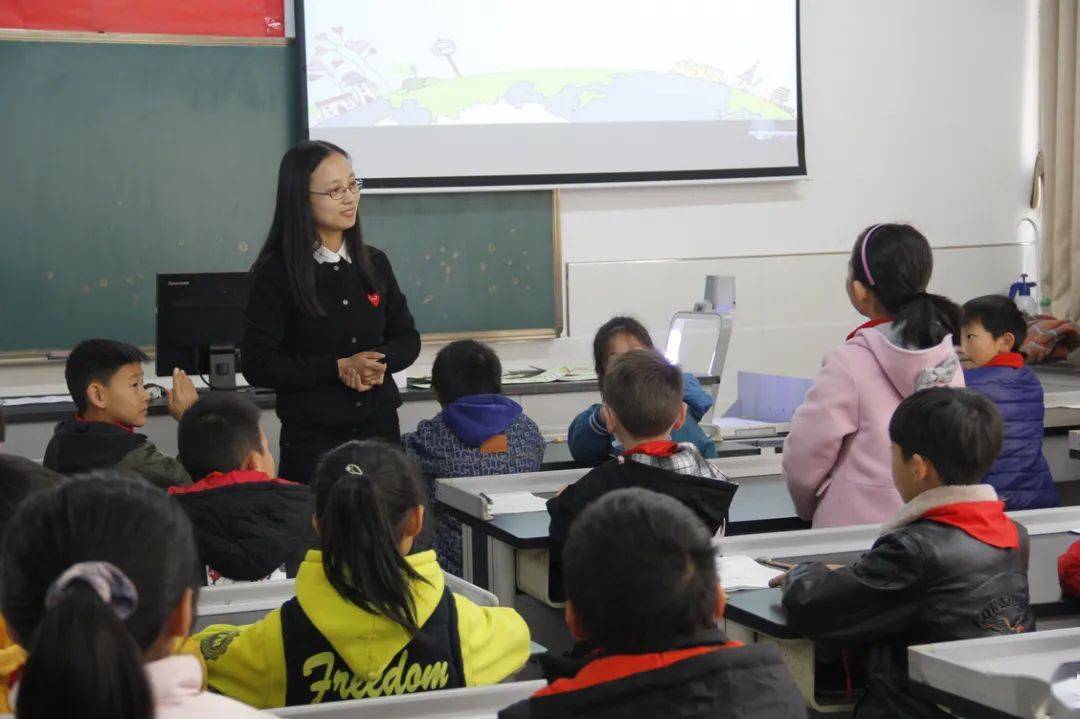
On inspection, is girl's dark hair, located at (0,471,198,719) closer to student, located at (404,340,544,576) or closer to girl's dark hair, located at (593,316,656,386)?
student, located at (404,340,544,576)

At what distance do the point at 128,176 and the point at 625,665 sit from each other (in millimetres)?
4537

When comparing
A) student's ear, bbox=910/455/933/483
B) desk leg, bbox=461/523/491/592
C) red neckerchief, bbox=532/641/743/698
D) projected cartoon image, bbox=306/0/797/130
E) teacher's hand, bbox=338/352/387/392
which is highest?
projected cartoon image, bbox=306/0/797/130

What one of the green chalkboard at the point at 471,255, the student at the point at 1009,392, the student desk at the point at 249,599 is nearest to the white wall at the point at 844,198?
the green chalkboard at the point at 471,255

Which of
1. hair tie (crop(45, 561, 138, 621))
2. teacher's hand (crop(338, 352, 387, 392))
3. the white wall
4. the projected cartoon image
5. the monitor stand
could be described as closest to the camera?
hair tie (crop(45, 561, 138, 621))

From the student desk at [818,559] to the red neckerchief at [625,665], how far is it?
717 millimetres

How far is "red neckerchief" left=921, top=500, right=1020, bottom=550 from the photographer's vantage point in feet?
6.57

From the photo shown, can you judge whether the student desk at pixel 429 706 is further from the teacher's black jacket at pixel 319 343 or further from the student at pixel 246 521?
the teacher's black jacket at pixel 319 343

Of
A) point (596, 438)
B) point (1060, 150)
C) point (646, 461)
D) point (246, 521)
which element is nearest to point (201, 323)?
point (596, 438)

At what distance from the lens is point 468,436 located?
335cm

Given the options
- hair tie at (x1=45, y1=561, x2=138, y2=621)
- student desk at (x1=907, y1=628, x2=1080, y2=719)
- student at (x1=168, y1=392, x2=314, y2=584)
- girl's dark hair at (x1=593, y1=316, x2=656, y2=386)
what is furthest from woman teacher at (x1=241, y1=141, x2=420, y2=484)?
hair tie at (x1=45, y1=561, x2=138, y2=621)

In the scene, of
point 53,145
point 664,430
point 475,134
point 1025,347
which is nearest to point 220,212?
point 53,145

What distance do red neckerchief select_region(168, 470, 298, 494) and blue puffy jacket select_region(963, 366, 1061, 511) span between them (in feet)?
6.18

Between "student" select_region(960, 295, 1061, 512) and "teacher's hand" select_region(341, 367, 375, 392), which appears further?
"student" select_region(960, 295, 1061, 512)

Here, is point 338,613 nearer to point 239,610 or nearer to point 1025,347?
point 239,610
